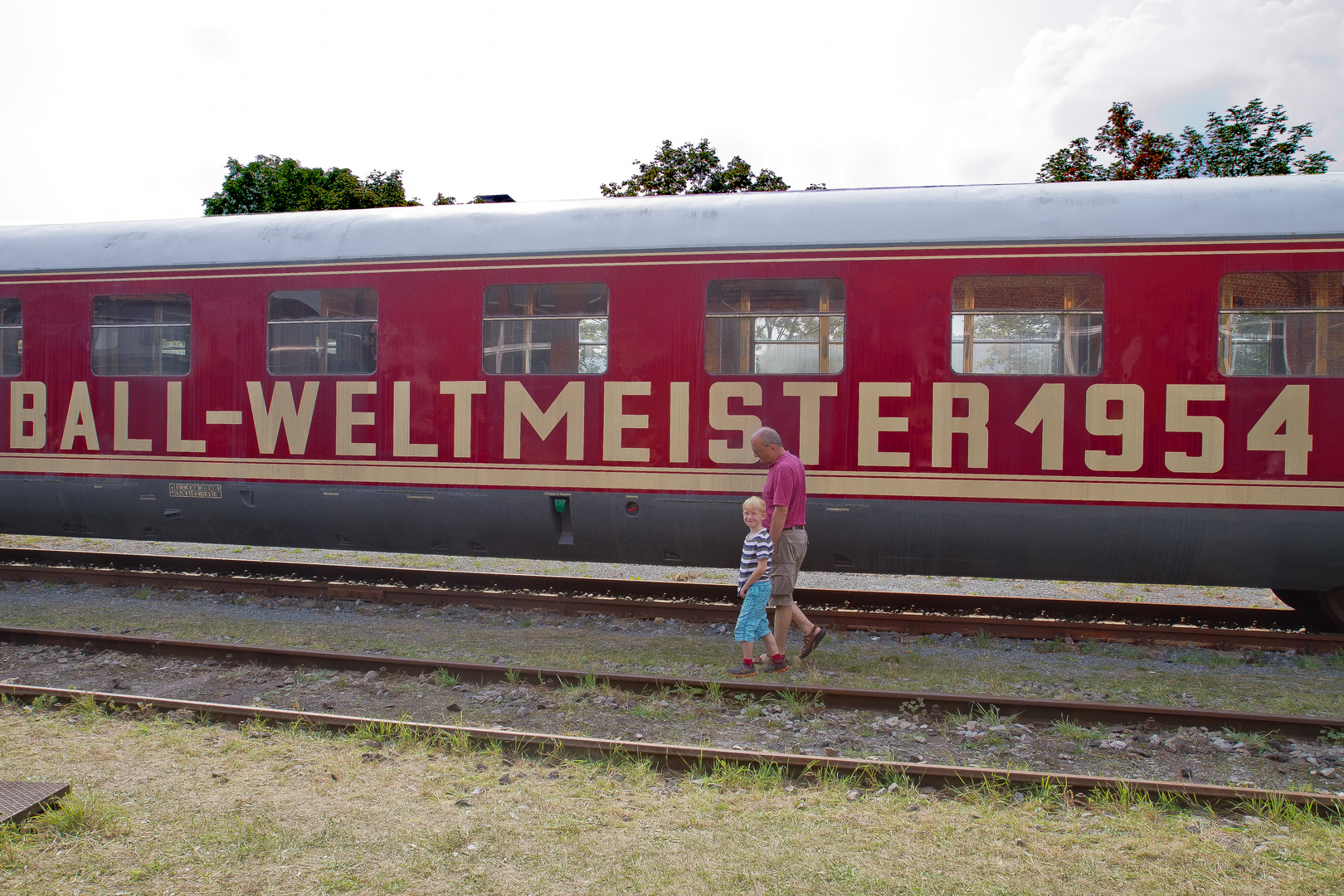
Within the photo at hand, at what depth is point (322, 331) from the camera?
803 cm

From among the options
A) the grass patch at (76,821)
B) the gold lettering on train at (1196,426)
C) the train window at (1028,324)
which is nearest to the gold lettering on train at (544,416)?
the train window at (1028,324)

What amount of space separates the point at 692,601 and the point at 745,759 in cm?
375

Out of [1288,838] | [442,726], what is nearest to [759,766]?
[442,726]

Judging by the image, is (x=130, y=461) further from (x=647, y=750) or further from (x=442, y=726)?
(x=647, y=750)

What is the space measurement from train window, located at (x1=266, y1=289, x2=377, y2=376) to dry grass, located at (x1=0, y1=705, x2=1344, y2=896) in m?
4.06

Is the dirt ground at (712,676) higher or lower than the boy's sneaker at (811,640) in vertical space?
lower

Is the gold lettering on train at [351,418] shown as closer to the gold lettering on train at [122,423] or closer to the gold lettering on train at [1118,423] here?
the gold lettering on train at [122,423]

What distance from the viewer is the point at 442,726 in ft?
15.9

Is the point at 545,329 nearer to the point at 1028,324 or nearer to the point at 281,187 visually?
the point at 1028,324

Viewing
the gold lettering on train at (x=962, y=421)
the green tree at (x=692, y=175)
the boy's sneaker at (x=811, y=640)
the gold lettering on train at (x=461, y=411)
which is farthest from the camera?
the green tree at (x=692, y=175)

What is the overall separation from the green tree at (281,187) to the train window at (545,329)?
2008 cm

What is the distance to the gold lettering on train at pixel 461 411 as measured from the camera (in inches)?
302

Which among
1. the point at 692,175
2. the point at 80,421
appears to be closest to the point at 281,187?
the point at 692,175

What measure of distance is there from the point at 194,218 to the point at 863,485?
660 centimetres
